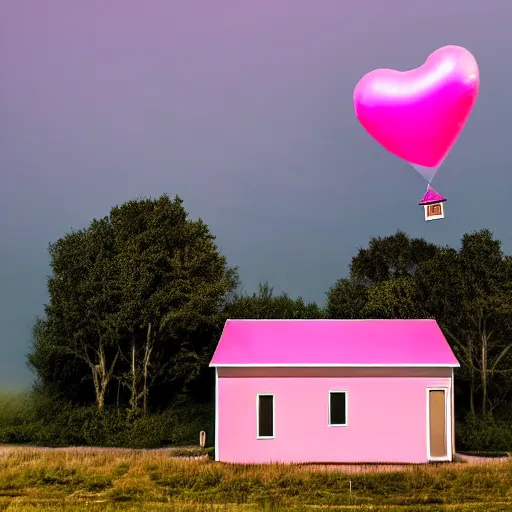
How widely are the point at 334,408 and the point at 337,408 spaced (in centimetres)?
9

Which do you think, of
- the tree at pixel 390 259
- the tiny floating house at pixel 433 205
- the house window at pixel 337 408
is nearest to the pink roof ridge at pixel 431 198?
the tiny floating house at pixel 433 205

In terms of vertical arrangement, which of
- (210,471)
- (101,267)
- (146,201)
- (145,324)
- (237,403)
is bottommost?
(210,471)

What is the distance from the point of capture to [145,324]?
2859cm

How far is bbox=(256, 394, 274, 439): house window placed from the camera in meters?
22.8

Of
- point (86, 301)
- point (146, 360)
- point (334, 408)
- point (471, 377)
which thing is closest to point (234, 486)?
point (334, 408)

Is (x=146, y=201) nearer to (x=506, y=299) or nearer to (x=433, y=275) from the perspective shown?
(x=433, y=275)

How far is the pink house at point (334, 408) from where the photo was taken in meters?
22.7

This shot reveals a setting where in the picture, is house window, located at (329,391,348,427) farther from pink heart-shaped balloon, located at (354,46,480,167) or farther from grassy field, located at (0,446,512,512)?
pink heart-shaped balloon, located at (354,46,480,167)

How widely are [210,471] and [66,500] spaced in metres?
4.33

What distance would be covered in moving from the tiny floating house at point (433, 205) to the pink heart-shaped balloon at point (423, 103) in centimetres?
81

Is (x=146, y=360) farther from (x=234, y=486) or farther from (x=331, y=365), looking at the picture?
(x=234, y=486)

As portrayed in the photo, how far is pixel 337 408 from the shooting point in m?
22.9

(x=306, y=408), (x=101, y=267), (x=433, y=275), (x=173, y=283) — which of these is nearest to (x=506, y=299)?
(x=433, y=275)

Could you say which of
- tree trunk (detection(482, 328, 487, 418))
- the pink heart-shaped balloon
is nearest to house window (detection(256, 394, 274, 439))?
the pink heart-shaped balloon
